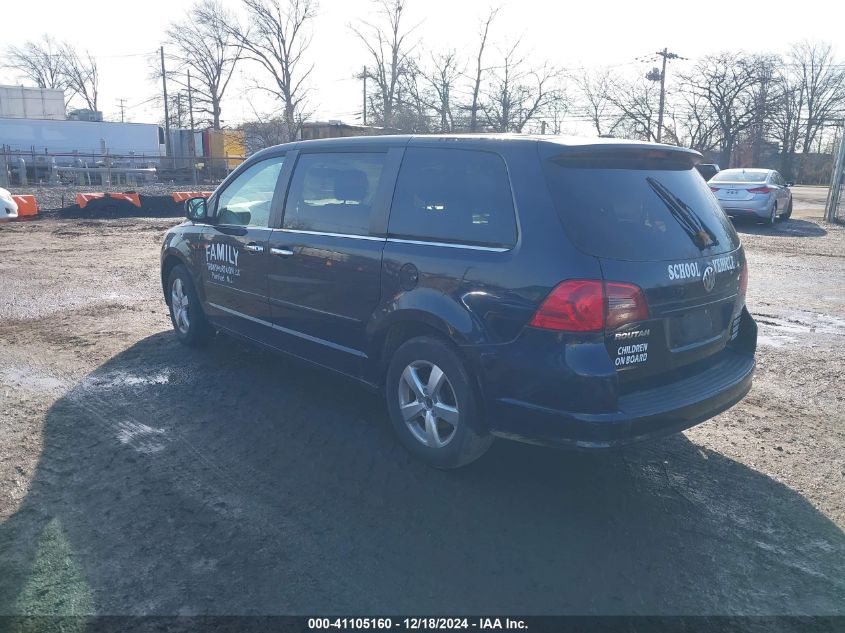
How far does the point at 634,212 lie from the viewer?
11.6ft

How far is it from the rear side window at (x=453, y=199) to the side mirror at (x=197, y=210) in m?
2.51

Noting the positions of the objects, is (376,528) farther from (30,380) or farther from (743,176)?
(743,176)

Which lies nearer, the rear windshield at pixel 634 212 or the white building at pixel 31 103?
the rear windshield at pixel 634 212

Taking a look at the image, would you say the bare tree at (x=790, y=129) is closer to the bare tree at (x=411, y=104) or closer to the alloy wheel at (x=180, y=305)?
the bare tree at (x=411, y=104)

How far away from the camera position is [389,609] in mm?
2705

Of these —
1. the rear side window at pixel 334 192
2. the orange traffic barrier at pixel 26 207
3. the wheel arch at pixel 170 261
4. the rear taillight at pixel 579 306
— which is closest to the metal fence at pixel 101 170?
the orange traffic barrier at pixel 26 207

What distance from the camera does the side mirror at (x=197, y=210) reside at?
592 centimetres

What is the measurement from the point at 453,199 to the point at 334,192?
1111 millimetres

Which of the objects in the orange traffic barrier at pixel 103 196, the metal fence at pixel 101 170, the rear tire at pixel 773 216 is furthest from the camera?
the metal fence at pixel 101 170

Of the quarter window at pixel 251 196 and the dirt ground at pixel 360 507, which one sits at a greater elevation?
the quarter window at pixel 251 196

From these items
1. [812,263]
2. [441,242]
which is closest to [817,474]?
[441,242]

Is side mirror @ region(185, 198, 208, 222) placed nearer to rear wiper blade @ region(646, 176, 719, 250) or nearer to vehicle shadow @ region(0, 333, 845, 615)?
vehicle shadow @ region(0, 333, 845, 615)

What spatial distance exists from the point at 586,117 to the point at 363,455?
153 feet

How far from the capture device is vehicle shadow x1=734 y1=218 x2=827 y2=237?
1691 centimetres
